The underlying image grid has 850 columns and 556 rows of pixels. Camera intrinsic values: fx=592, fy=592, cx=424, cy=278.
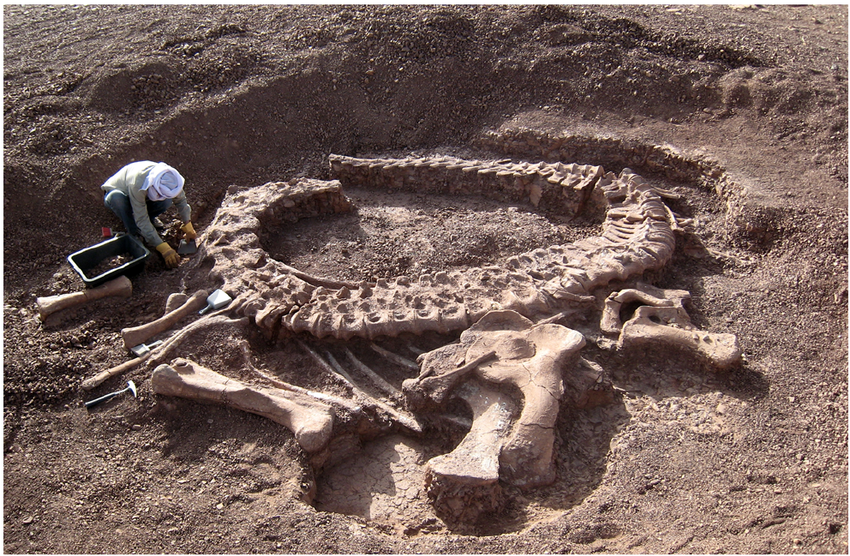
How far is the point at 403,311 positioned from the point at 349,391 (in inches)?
34.7

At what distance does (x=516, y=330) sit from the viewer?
5.08m

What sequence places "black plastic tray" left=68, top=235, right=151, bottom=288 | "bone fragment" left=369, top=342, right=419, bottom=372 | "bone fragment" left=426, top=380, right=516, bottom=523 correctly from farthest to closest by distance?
"black plastic tray" left=68, top=235, right=151, bottom=288 < "bone fragment" left=369, top=342, right=419, bottom=372 < "bone fragment" left=426, top=380, right=516, bottom=523

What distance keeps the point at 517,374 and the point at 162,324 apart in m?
3.30

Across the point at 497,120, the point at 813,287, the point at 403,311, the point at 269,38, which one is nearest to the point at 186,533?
the point at 403,311

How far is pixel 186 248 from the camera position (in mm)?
6898

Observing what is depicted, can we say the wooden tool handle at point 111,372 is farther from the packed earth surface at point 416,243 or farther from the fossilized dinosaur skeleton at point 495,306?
the fossilized dinosaur skeleton at point 495,306

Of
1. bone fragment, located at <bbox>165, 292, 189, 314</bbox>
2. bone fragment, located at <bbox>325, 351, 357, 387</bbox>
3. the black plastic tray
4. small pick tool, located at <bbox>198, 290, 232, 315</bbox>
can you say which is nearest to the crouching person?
the black plastic tray

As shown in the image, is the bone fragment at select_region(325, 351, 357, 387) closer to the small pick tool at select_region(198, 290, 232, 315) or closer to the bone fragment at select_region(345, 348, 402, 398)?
the bone fragment at select_region(345, 348, 402, 398)

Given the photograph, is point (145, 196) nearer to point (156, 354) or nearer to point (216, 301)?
point (216, 301)

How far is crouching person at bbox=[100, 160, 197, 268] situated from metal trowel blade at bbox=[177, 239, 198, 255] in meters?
0.18

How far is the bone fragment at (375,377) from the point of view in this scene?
199 inches

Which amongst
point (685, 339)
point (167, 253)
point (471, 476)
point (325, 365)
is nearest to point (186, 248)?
point (167, 253)

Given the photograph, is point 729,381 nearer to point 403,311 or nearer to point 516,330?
point 516,330

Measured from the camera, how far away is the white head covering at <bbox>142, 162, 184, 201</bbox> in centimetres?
632
